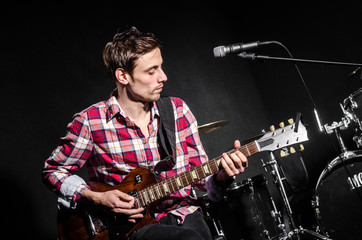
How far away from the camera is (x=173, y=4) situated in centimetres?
479

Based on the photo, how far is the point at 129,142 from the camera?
2414mm

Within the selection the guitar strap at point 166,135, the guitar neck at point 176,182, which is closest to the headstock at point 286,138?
the guitar neck at point 176,182

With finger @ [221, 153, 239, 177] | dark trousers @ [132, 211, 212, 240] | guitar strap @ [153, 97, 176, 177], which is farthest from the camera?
guitar strap @ [153, 97, 176, 177]

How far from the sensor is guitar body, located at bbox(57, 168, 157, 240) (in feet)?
7.07

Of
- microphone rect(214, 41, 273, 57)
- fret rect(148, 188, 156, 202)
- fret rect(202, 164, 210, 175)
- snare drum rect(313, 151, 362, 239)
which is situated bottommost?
snare drum rect(313, 151, 362, 239)

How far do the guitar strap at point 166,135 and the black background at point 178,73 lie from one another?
135 centimetres

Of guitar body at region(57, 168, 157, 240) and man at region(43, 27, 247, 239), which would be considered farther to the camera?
man at region(43, 27, 247, 239)

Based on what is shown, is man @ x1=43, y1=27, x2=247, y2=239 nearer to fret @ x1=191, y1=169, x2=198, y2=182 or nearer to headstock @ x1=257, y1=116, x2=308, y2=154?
fret @ x1=191, y1=169, x2=198, y2=182

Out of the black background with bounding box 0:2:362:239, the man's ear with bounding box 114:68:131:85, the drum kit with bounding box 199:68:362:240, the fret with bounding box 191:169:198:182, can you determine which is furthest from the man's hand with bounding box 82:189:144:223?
the black background with bounding box 0:2:362:239

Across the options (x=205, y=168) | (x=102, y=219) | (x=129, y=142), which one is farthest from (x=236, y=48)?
(x=102, y=219)

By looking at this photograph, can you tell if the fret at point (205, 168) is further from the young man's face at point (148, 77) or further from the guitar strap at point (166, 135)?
the young man's face at point (148, 77)

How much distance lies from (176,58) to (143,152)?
254 centimetres

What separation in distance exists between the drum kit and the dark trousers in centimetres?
77

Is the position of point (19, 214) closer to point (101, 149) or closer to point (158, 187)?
point (101, 149)
